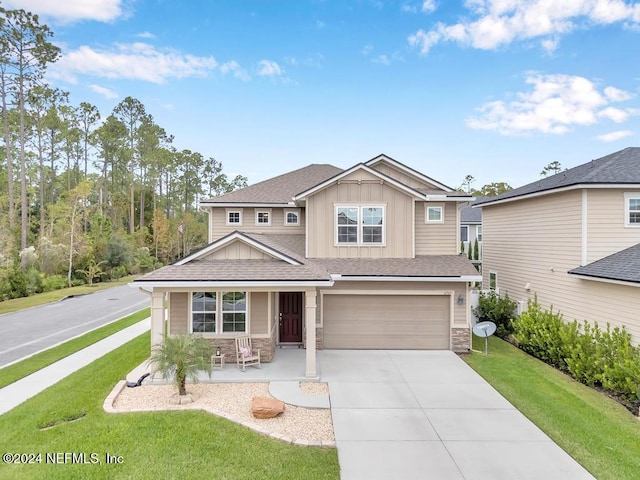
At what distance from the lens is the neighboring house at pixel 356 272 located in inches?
394

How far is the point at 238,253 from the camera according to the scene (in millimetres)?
10281

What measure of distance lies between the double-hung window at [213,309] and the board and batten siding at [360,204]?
3.39 m

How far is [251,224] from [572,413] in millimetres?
11904

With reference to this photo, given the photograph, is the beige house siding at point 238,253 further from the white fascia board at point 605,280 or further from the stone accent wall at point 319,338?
the white fascia board at point 605,280

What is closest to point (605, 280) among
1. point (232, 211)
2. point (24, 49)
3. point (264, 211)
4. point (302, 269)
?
point (302, 269)

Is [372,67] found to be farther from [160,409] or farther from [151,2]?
[160,409]

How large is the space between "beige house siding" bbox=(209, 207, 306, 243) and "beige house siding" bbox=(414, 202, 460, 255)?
188 inches

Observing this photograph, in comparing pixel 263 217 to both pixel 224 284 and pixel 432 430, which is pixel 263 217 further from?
pixel 432 430

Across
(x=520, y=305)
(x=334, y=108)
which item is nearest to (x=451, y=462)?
(x=520, y=305)

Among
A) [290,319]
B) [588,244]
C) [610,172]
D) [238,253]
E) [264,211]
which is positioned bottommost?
[290,319]

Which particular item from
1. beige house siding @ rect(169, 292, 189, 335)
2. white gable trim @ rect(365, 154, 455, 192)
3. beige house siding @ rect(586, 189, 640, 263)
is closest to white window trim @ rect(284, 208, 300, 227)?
white gable trim @ rect(365, 154, 455, 192)

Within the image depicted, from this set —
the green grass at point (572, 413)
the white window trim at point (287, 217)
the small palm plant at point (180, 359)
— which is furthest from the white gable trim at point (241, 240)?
the green grass at point (572, 413)

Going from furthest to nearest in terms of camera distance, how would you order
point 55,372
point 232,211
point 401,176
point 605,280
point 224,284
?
point 232,211, point 401,176, point 55,372, point 605,280, point 224,284

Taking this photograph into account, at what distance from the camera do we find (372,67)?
2091 centimetres
